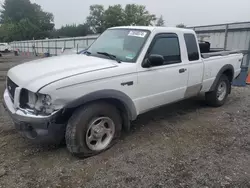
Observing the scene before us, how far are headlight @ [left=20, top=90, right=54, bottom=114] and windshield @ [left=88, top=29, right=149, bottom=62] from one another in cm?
137

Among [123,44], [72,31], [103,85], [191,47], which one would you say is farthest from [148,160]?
[72,31]

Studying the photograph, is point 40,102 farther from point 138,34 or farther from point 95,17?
point 95,17

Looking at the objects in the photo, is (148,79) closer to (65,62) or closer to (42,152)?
(65,62)

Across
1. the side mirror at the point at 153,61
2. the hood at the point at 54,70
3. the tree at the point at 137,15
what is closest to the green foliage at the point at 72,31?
the tree at the point at 137,15

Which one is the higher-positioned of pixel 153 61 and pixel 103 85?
pixel 153 61

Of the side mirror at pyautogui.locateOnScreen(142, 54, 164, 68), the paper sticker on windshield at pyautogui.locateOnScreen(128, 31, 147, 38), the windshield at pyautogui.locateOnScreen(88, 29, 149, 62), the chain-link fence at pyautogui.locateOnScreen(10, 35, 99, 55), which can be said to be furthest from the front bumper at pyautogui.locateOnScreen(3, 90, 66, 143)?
the chain-link fence at pyautogui.locateOnScreen(10, 35, 99, 55)

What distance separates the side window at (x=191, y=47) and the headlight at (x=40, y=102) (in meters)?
2.91

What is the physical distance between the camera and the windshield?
3676 mm

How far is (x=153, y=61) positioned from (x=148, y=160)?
152 centimetres

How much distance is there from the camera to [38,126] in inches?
110

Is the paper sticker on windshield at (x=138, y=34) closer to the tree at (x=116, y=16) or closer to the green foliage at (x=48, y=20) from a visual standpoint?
the green foliage at (x=48, y=20)

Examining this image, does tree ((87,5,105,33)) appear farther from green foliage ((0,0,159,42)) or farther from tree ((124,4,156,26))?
tree ((124,4,156,26))

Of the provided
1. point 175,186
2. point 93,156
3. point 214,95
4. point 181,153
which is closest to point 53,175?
point 93,156

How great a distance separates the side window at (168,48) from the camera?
391 centimetres
